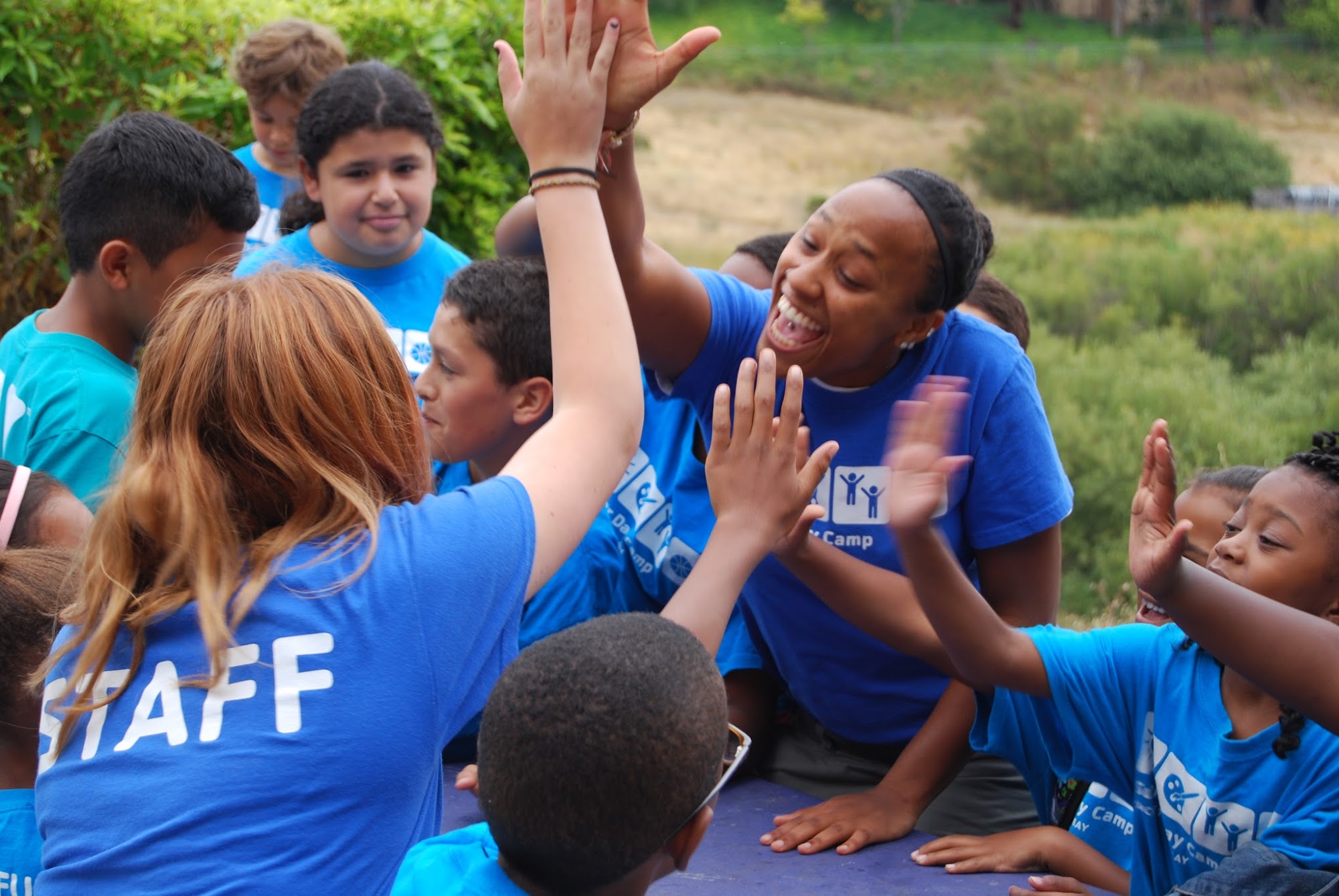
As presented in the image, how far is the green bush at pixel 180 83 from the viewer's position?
5.40 m

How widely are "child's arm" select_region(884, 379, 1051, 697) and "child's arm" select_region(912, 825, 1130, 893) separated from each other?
32 cm

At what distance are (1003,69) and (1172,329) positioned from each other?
8836 millimetres

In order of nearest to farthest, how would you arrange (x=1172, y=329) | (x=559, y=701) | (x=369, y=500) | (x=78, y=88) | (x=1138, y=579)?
(x=559, y=701) < (x=369, y=500) < (x=1138, y=579) < (x=78, y=88) < (x=1172, y=329)

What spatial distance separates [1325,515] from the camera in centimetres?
224

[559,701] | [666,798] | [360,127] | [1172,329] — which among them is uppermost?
[360,127]

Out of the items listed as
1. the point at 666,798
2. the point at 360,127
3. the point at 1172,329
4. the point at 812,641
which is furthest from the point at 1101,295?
the point at 666,798

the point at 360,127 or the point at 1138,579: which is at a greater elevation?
the point at 360,127

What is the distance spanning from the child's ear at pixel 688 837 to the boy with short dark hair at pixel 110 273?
180 cm

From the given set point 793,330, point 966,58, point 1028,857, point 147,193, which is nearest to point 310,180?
point 147,193

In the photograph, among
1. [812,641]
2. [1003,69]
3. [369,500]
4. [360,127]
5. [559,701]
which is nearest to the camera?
[559,701]

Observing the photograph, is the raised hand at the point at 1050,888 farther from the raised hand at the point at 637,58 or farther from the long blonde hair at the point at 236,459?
the raised hand at the point at 637,58

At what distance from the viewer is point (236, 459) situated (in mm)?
1649

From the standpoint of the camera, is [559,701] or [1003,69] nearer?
[559,701]

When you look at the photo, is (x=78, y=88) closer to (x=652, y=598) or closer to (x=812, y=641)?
(x=652, y=598)
